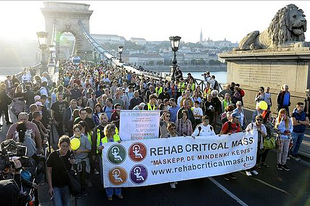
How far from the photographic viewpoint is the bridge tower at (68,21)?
76.4m

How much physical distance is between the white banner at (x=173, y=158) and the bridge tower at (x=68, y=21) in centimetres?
7041

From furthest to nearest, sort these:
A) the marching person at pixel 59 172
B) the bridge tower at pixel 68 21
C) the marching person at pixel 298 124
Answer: the bridge tower at pixel 68 21 < the marching person at pixel 298 124 < the marching person at pixel 59 172

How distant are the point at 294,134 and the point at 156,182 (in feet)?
14.9

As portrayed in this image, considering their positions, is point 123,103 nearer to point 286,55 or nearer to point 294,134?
point 294,134

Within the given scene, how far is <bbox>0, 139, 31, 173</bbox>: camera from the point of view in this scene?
13.8 feet

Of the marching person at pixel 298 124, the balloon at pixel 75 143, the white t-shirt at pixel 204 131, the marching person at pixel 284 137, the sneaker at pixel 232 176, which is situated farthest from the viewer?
the marching person at pixel 298 124

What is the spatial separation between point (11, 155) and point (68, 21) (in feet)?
261

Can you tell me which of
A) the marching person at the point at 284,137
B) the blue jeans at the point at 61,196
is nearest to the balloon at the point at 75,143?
the blue jeans at the point at 61,196

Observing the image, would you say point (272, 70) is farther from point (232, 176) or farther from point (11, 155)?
point (11, 155)

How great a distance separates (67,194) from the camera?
5055 millimetres

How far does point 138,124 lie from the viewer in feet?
22.6

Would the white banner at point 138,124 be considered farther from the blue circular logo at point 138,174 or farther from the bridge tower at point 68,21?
the bridge tower at point 68,21

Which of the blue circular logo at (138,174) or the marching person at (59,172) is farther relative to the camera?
the blue circular logo at (138,174)

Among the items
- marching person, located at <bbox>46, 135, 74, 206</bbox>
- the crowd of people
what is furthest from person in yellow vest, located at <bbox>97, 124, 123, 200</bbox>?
marching person, located at <bbox>46, 135, 74, 206</bbox>
